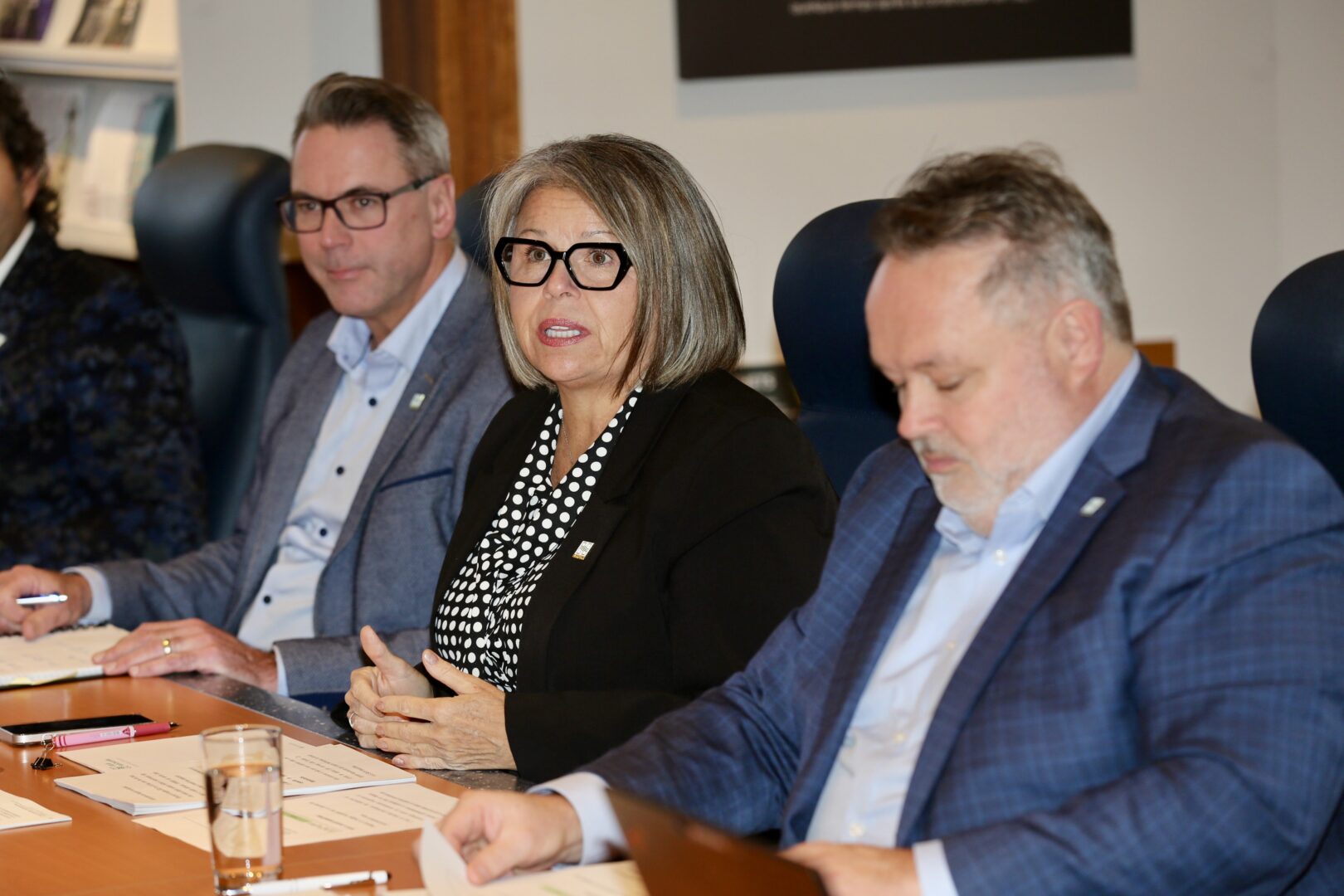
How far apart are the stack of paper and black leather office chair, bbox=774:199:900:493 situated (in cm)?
90

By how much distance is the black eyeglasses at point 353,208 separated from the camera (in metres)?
2.98

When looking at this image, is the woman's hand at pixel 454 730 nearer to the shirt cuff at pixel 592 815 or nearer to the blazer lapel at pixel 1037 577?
the shirt cuff at pixel 592 815

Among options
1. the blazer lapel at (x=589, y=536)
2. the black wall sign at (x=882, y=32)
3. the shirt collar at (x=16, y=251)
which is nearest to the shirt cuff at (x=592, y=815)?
the blazer lapel at (x=589, y=536)

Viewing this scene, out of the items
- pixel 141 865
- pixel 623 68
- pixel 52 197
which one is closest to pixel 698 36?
pixel 623 68

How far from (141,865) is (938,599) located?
789mm

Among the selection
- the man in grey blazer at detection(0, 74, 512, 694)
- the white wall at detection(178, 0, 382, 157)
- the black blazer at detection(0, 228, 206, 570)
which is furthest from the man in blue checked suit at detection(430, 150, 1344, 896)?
the white wall at detection(178, 0, 382, 157)

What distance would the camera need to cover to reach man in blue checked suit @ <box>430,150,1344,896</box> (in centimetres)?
126

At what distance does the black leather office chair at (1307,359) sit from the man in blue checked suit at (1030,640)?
34 cm

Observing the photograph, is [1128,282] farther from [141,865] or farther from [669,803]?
[141,865]

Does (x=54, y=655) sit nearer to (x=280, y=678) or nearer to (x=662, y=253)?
Answer: (x=280, y=678)

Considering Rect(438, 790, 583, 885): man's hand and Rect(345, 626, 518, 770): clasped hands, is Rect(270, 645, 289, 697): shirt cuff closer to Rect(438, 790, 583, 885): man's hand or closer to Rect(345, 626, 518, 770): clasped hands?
Rect(345, 626, 518, 770): clasped hands

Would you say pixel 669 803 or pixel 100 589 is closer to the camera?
pixel 669 803

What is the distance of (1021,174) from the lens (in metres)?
1.46

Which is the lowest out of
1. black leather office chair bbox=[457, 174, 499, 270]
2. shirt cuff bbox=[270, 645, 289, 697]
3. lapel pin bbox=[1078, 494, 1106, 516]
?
shirt cuff bbox=[270, 645, 289, 697]
